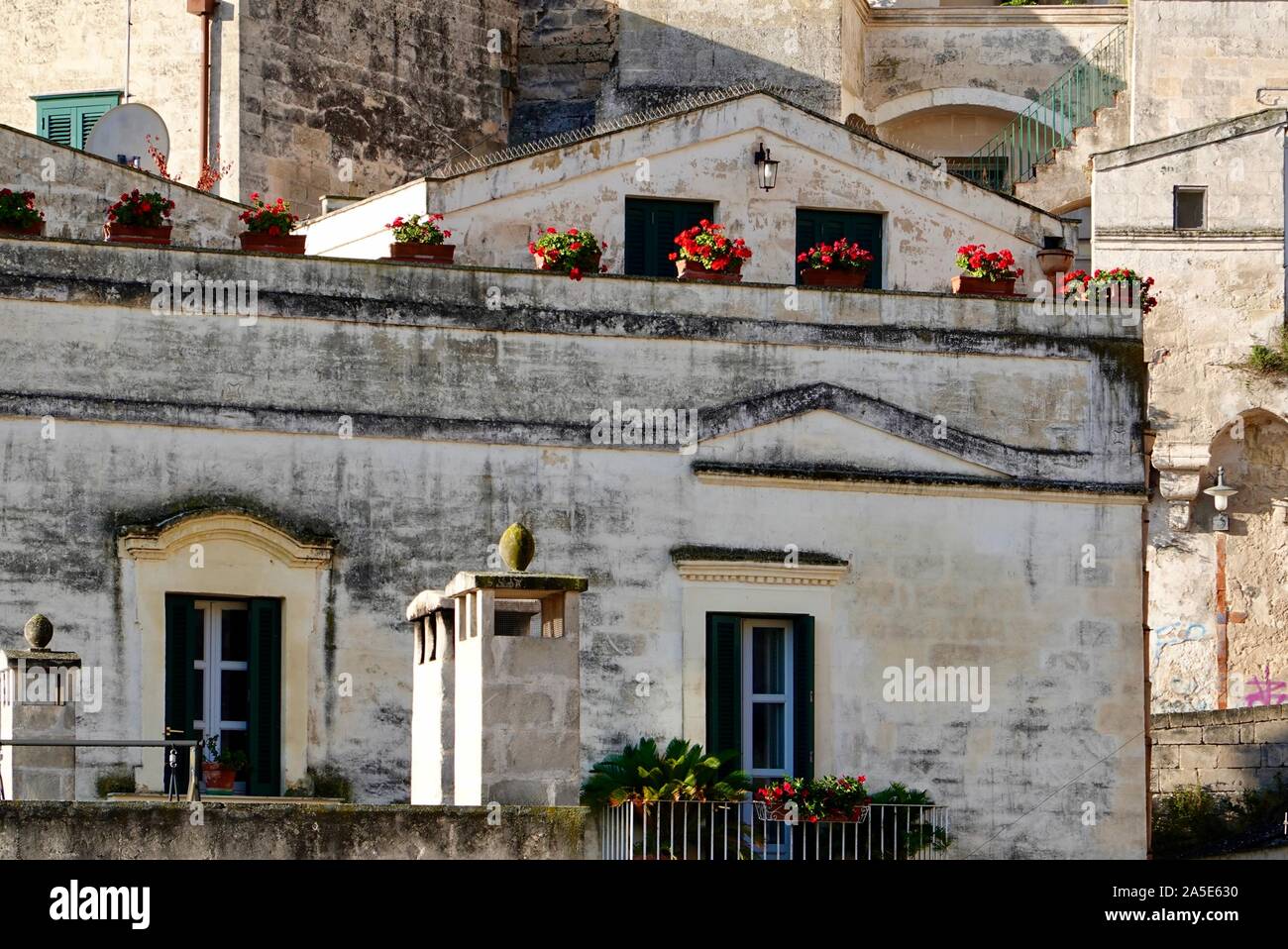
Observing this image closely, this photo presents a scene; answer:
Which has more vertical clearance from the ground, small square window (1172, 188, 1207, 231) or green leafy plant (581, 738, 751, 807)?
small square window (1172, 188, 1207, 231)

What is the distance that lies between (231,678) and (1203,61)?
2061 centimetres

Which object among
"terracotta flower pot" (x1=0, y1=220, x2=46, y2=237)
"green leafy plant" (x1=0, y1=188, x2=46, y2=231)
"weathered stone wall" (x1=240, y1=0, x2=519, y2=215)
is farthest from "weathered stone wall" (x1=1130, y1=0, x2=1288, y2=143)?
"green leafy plant" (x1=0, y1=188, x2=46, y2=231)

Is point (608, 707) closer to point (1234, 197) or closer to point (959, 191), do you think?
point (959, 191)

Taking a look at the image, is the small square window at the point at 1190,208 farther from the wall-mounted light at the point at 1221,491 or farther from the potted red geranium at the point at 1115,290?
the potted red geranium at the point at 1115,290

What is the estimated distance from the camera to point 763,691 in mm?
29078

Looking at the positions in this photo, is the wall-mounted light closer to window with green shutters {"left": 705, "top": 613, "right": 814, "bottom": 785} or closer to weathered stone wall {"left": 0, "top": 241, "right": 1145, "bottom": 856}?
weathered stone wall {"left": 0, "top": 241, "right": 1145, "bottom": 856}

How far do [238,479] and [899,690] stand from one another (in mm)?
6535

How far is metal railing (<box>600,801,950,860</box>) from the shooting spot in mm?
27203

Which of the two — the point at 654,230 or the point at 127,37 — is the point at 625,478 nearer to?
the point at 654,230

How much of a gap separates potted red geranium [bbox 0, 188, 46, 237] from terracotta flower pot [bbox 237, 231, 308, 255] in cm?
206

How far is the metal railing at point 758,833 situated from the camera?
1071 inches

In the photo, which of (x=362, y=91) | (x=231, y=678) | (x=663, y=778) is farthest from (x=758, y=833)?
(x=362, y=91)
